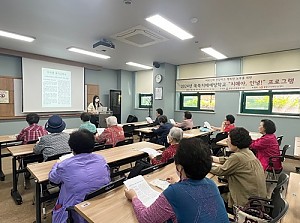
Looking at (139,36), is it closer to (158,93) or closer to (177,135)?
(177,135)

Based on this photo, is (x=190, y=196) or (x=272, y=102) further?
(x=272, y=102)

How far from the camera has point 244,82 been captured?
19.2 ft

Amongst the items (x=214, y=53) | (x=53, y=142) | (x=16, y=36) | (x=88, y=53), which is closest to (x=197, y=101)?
(x=214, y=53)

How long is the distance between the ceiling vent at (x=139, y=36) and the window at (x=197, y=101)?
10.8ft

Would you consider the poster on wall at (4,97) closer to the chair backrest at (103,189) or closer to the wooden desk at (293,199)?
the chair backrest at (103,189)

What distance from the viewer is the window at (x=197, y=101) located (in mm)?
6823

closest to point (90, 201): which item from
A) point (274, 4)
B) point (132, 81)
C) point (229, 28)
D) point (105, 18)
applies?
point (105, 18)

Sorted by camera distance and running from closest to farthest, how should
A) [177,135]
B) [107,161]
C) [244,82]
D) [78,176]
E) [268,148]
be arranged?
1. [78,176]
2. [177,135]
3. [107,161]
4. [268,148]
5. [244,82]

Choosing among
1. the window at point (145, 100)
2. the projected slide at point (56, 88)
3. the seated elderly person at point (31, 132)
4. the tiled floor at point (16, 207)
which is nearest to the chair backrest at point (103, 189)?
the tiled floor at point (16, 207)

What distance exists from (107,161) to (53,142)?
0.82 metres

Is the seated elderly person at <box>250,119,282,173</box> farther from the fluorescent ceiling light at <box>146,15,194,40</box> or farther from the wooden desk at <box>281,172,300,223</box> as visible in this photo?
the fluorescent ceiling light at <box>146,15,194,40</box>

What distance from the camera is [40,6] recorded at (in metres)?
2.94

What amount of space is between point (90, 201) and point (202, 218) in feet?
2.70

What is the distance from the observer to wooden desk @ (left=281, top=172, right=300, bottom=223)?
4.63 ft
